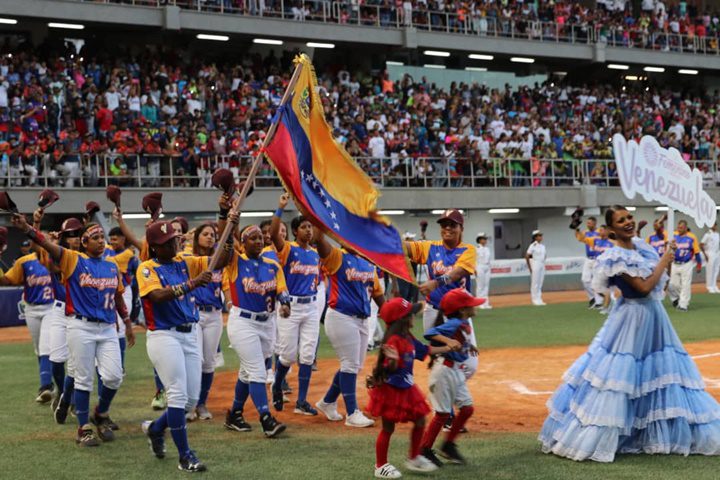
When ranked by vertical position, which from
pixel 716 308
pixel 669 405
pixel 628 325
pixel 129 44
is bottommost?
pixel 716 308

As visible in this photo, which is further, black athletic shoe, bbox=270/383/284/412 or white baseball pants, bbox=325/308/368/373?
black athletic shoe, bbox=270/383/284/412

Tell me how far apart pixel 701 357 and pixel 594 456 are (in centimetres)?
723

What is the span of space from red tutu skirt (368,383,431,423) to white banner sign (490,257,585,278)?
22059mm

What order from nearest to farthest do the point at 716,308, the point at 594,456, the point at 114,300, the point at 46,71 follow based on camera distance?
the point at 594,456, the point at 114,300, the point at 716,308, the point at 46,71

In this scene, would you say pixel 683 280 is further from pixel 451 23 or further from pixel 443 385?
pixel 451 23

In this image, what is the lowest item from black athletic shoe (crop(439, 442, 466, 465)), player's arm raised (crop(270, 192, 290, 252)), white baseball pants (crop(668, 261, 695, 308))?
white baseball pants (crop(668, 261, 695, 308))

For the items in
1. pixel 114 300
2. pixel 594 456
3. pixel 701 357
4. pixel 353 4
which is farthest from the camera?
pixel 353 4

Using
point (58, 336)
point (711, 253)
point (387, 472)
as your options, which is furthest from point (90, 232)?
point (711, 253)

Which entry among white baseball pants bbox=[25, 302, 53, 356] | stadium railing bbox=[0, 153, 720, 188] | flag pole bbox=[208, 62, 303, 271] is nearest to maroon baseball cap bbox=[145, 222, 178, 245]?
flag pole bbox=[208, 62, 303, 271]

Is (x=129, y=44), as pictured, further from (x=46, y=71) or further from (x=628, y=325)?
(x=628, y=325)

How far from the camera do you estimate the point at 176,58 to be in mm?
31328

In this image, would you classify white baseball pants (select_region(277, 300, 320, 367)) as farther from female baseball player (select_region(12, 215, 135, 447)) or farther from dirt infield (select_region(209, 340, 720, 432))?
female baseball player (select_region(12, 215, 135, 447))

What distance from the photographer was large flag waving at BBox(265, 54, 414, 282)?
7.88m

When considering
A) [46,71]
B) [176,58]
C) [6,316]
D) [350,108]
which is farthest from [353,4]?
[6,316]
